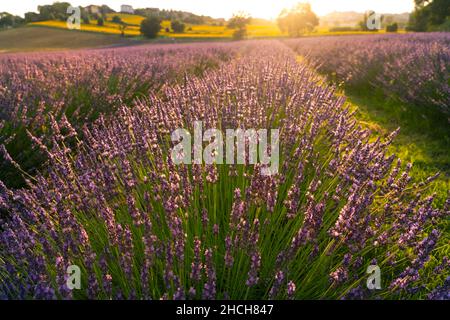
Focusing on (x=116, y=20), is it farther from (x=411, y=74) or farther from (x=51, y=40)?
(x=411, y=74)

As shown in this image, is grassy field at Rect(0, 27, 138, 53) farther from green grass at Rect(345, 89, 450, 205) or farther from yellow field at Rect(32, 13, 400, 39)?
green grass at Rect(345, 89, 450, 205)

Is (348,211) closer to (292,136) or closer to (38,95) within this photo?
(292,136)

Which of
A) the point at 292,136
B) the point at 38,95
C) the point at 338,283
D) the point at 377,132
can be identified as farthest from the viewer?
the point at 377,132

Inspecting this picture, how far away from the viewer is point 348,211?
4.48 feet

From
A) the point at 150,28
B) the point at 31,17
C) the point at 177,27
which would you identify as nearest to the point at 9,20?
the point at 31,17

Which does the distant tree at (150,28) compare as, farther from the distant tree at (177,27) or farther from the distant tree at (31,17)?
the distant tree at (31,17)

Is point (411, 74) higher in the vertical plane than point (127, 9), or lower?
lower

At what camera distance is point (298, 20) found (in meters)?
47.7

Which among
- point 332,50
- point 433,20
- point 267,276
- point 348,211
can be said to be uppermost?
Answer: point 433,20

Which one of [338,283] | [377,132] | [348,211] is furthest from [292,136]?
[377,132]

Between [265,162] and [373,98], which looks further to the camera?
[373,98]

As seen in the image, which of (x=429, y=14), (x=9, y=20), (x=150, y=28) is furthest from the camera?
(x=9, y=20)

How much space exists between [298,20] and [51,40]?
106 feet

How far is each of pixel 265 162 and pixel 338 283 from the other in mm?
624
